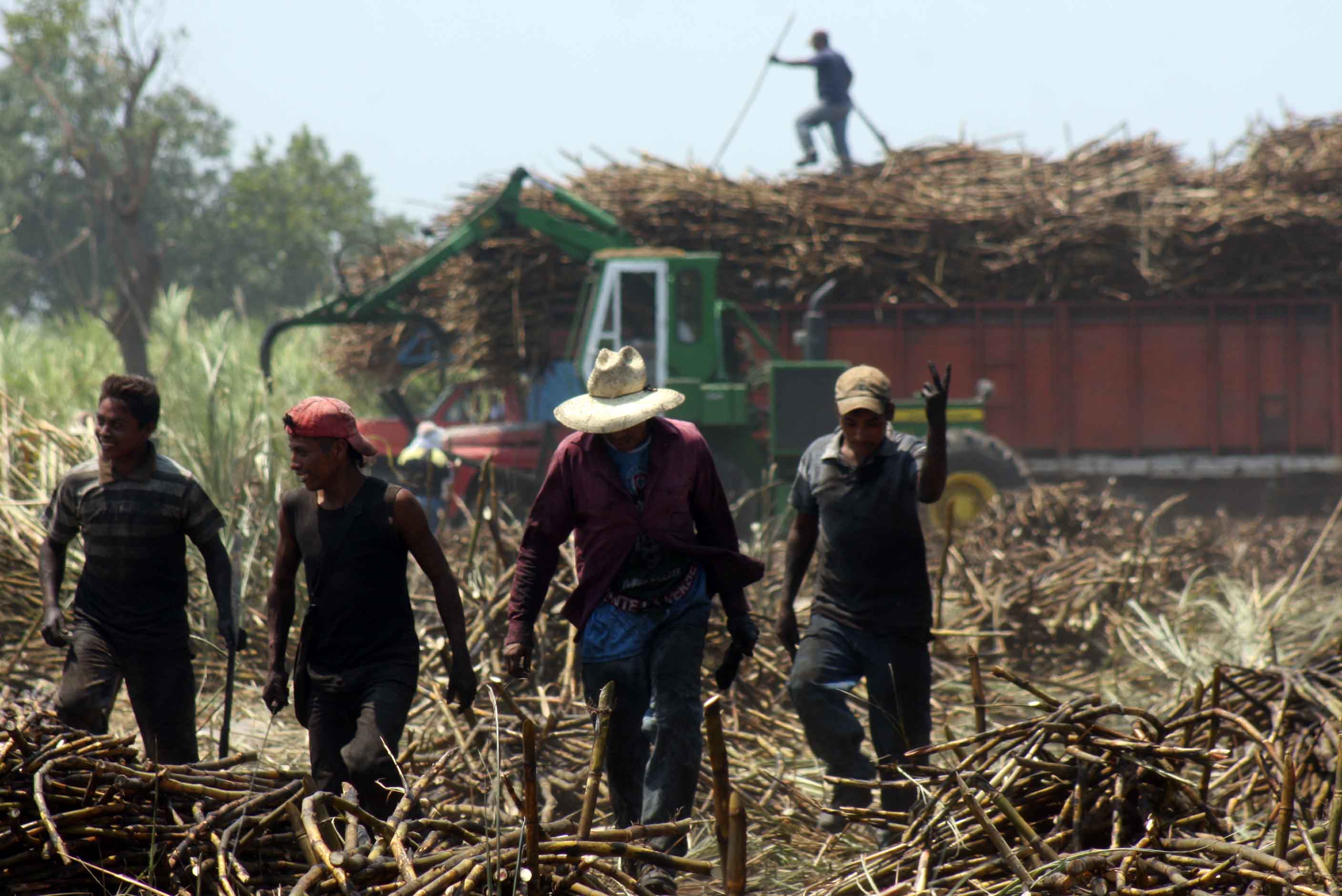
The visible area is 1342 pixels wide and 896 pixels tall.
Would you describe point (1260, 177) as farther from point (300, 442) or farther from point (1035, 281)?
point (300, 442)

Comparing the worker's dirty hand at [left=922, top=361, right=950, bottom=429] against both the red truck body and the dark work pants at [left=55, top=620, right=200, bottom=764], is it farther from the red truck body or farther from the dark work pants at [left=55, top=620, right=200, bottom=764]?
the red truck body

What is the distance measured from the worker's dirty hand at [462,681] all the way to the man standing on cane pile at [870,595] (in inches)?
48.4

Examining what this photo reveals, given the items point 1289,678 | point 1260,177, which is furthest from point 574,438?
point 1260,177

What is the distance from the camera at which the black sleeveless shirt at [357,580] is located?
3.70 m

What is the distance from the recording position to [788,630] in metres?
4.56

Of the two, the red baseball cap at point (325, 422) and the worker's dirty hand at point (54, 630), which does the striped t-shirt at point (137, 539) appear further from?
the red baseball cap at point (325, 422)

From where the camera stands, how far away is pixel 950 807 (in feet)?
9.86

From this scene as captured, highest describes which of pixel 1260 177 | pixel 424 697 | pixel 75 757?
pixel 1260 177

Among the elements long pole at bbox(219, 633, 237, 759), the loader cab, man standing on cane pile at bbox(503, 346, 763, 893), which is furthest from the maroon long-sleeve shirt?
the loader cab

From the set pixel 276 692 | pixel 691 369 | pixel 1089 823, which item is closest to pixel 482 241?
pixel 691 369

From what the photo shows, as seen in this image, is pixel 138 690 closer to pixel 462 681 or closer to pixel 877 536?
pixel 462 681

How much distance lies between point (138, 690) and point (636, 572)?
168cm

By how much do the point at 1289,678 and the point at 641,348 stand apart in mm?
7787

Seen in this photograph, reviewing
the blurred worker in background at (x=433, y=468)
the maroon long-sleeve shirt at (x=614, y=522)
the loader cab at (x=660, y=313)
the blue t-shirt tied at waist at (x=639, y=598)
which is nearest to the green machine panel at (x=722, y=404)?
the loader cab at (x=660, y=313)
